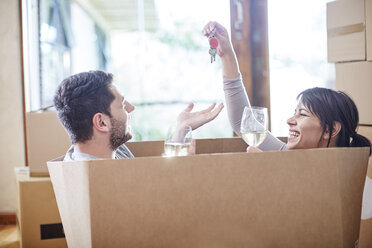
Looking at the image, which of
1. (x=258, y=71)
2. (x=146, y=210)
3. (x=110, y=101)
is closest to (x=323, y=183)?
(x=146, y=210)

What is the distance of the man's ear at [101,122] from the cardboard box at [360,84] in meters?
1.14

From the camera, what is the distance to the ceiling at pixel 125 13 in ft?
10.6

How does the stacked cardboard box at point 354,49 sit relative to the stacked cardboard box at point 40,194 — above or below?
above

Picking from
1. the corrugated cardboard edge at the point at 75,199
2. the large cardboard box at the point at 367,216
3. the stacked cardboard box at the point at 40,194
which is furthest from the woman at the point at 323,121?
the stacked cardboard box at the point at 40,194

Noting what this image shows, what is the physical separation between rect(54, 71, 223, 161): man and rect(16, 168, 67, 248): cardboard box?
2.50 ft

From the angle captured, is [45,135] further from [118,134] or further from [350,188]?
[350,188]

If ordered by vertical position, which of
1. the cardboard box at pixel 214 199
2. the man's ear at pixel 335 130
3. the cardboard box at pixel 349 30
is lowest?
the cardboard box at pixel 214 199

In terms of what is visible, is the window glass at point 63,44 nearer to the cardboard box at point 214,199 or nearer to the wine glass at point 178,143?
the wine glass at point 178,143

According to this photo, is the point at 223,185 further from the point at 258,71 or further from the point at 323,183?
the point at 258,71

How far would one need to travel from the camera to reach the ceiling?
3244mm

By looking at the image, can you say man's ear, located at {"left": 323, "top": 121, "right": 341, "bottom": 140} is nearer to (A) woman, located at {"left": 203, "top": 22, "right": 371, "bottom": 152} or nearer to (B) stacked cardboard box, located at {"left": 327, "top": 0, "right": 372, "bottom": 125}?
(A) woman, located at {"left": 203, "top": 22, "right": 371, "bottom": 152}

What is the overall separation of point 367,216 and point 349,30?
1098 millimetres

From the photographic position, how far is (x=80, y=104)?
1.35m

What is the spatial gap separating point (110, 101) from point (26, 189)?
882mm
